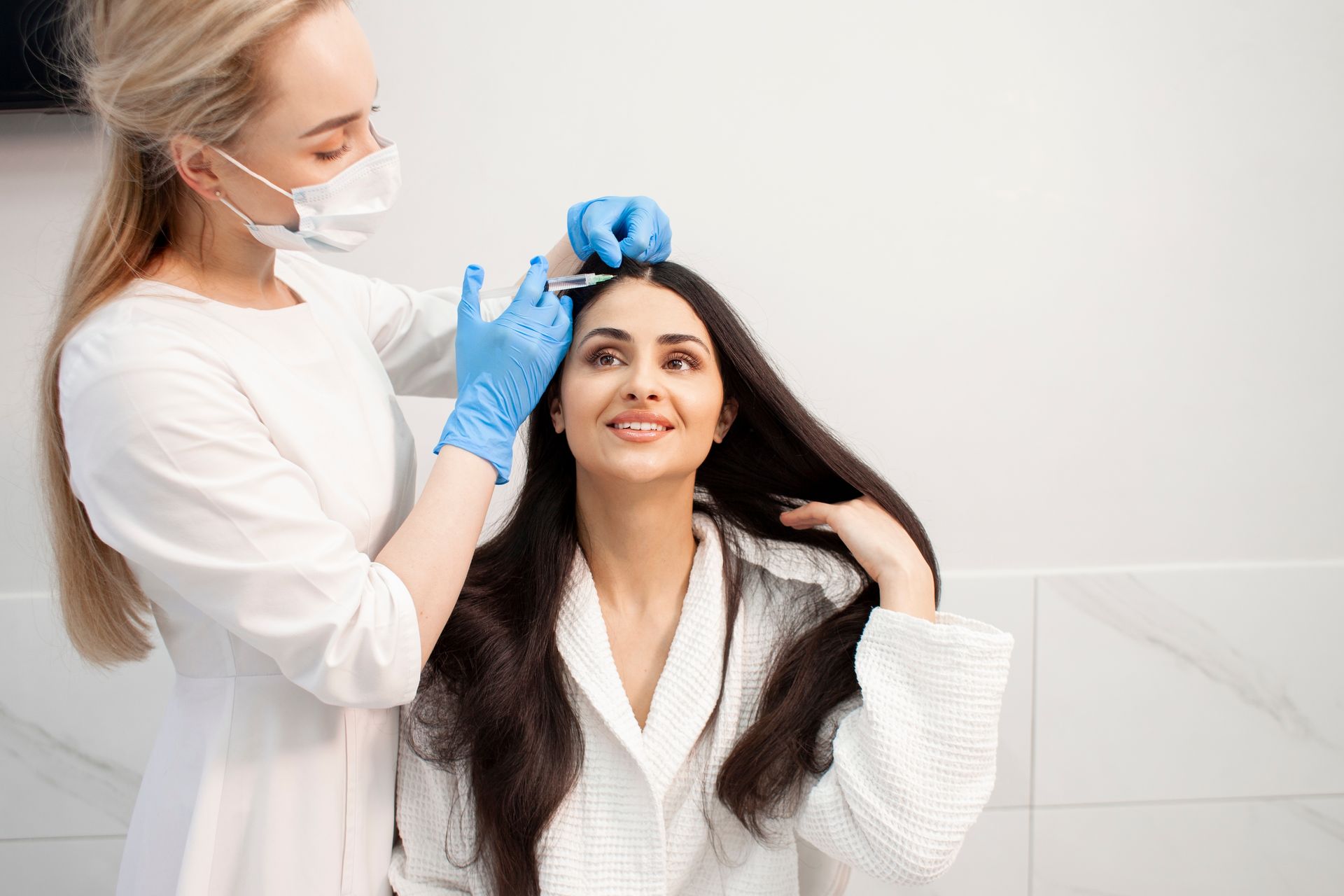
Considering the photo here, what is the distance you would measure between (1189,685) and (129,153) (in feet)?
6.61

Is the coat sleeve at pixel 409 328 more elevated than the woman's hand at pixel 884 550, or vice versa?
the coat sleeve at pixel 409 328

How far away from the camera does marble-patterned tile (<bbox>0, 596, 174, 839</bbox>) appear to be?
177 cm

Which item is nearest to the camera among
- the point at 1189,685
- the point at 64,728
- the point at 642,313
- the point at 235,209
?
the point at 235,209

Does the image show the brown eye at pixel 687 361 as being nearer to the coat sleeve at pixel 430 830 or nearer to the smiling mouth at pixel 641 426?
the smiling mouth at pixel 641 426

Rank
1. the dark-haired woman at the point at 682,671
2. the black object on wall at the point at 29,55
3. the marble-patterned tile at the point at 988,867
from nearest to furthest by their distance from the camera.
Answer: the dark-haired woman at the point at 682,671
the black object on wall at the point at 29,55
the marble-patterned tile at the point at 988,867

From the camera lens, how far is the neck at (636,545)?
1346mm

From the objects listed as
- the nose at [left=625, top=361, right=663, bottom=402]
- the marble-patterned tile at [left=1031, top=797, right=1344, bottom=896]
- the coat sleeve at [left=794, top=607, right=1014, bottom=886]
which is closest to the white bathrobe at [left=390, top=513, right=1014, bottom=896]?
the coat sleeve at [left=794, top=607, right=1014, bottom=886]

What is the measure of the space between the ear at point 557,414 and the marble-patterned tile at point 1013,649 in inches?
34.3

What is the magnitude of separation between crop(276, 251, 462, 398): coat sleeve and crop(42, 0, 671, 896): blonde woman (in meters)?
0.14

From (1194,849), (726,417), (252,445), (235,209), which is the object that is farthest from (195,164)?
(1194,849)

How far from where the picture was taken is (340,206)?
3.46 feet

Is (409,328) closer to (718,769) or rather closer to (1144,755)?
(718,769)

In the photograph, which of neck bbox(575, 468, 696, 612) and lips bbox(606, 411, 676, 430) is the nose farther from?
neck bbox(575, 468, 696, 612)

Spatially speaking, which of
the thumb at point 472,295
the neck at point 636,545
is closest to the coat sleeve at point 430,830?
the neck at point 636,545
